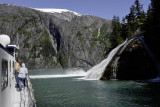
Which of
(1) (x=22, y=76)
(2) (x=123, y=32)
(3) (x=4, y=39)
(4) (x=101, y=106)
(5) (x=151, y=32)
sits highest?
(2) (x=123, y=32)

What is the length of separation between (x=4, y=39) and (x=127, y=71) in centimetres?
3237

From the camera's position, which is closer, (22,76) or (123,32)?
(22,76)

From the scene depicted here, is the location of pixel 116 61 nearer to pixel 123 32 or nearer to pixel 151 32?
pixel 151 32

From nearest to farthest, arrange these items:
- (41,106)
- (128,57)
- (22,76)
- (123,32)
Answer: (22,76) < (41,106) < (128,57) < (123,32)

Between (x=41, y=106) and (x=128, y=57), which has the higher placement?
(x=128, y=57)

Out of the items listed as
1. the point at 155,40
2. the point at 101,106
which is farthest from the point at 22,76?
the point at 155,40

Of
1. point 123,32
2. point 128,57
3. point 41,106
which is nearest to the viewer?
point 41,106

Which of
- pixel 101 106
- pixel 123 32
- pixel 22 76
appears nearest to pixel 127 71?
pixel 101 106

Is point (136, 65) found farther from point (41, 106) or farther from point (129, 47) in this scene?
point (41, 106)

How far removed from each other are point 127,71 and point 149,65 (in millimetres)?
5062

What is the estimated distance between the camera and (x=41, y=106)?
1795cm

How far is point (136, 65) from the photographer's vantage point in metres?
43.7

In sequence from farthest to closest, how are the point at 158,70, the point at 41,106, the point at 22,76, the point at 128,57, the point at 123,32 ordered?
the point at 123,32 < the point at 128,57 < the point at 158,70 < the point at 41,106 < the point at 22,76

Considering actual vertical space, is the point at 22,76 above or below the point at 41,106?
above
